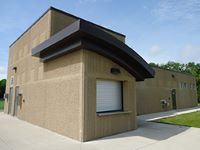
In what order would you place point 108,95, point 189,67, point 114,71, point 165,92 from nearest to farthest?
point 114,71 < point 108,95 < point 165,92 < point 189,67

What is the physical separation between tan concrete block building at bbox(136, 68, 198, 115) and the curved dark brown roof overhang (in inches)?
256

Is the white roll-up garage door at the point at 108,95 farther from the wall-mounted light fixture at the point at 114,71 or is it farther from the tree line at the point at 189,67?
the tree line at the point at 189,67

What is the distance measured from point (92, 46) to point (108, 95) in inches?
101

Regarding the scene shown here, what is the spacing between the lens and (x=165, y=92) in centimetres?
1814

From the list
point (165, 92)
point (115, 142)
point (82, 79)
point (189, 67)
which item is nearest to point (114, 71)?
point (82, 79)

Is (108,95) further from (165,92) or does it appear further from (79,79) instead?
(165,92)

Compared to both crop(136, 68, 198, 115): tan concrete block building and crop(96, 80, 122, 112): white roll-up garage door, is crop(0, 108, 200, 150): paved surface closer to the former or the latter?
crop(96, 80, 122, 112): white roll-up garage door

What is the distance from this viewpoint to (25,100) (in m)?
12.0

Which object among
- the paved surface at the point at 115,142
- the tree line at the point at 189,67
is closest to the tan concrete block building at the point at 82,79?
the paved surface at the point at 115,142

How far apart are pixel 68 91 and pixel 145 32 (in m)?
6.86

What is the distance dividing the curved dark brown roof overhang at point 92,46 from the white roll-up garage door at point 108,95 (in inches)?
43.5

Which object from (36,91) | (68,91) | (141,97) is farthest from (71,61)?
(141,97)

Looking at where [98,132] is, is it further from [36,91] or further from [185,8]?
[185,8]

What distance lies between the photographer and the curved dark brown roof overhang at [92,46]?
246 inches
